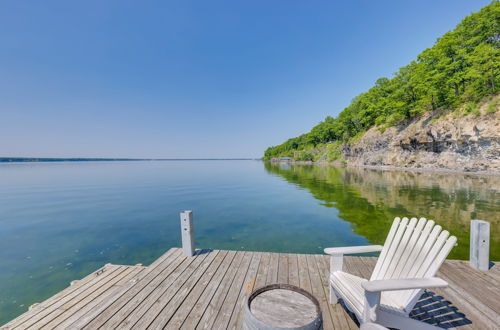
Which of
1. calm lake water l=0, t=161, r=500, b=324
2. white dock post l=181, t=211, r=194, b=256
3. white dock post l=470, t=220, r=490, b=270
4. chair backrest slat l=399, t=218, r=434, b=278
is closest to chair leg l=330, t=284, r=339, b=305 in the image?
chair backrest slat l=399, t=218, r=434, b=278

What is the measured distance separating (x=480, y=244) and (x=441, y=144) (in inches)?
1258

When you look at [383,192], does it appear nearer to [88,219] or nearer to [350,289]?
[350,289]

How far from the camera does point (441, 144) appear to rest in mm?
26375

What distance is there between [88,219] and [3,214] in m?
6.65

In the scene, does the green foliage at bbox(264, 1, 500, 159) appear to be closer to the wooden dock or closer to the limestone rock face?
the limestone rock face

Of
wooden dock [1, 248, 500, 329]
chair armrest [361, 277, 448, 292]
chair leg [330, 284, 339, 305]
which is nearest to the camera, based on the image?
chair armrest [361, 277, 448, 292]

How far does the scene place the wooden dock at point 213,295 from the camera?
2.47 metres

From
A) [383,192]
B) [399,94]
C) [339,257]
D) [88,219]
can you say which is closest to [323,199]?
[383,192]

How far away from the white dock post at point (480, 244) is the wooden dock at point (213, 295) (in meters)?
0.17

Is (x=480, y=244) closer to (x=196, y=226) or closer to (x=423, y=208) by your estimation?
(x=423, y=208)

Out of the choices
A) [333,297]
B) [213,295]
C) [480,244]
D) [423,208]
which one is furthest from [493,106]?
[213,295]

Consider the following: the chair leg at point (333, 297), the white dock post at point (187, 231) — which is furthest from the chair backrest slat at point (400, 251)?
the white dock post at point (187, 231)

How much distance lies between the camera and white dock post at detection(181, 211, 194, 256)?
4102 mm

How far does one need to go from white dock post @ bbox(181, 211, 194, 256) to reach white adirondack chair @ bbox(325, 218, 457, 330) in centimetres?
282
